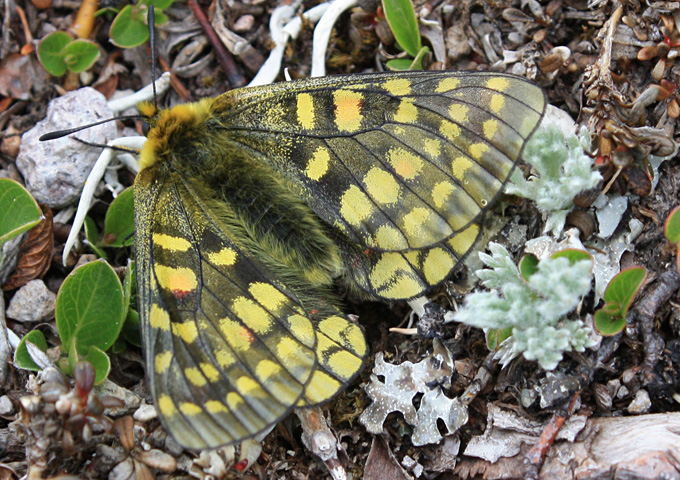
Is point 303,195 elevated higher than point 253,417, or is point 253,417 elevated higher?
point 303,195

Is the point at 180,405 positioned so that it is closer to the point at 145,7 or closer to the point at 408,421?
the point at 408,421

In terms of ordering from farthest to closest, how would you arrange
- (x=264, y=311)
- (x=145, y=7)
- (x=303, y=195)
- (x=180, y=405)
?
(x=145, y=7)
(x=303, y=195)
(x=264, y=311)
(x=180, y=405)

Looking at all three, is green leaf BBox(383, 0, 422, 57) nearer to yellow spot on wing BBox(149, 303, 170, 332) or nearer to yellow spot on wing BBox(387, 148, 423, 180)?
yellow spot on wing BBox(387, 148, 423, 180)

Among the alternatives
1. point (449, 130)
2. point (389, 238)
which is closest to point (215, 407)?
point (389, 238)

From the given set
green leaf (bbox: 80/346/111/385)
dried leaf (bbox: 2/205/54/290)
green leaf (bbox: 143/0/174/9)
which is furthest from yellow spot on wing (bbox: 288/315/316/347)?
green leaf (bbox: 143/0/174/9)

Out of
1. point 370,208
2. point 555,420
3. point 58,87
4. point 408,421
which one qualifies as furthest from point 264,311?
point 58,87
